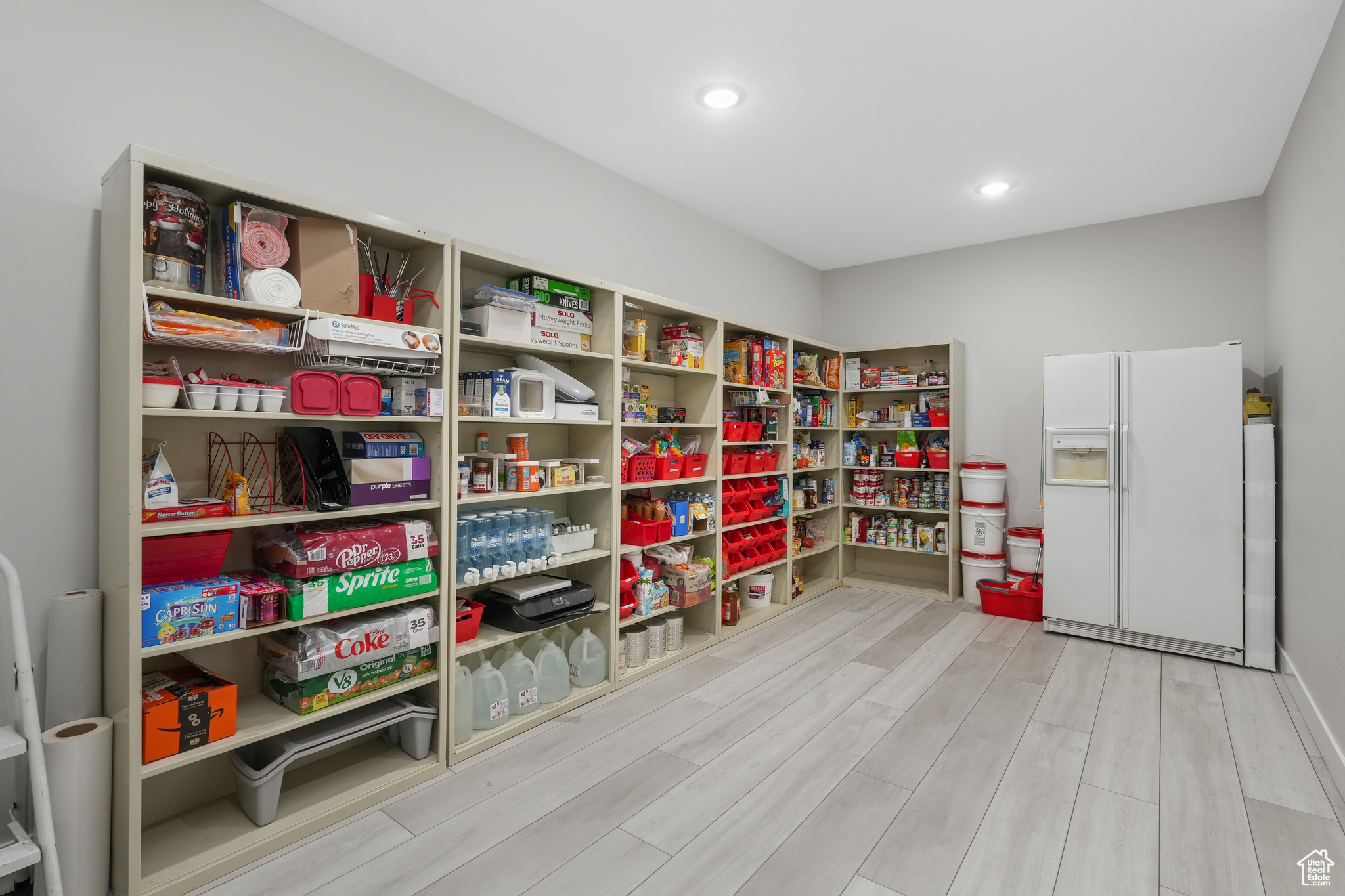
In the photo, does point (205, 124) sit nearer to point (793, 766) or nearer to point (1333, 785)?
point (793, 766)

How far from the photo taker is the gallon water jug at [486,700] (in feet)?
8.41

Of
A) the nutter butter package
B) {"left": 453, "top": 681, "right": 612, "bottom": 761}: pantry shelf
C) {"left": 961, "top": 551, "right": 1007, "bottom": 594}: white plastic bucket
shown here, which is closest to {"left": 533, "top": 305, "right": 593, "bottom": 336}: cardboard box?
the nutter butter package

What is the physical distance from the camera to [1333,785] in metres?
2.25

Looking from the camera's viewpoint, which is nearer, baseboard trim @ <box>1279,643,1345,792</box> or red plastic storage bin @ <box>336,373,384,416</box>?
red plastic storage bin @ <box>336,373,384,416</box>

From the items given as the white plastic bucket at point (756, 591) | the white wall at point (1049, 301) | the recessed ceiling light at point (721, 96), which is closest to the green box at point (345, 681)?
the white plastic bucket at point (756, 591)

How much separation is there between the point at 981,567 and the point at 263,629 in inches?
175

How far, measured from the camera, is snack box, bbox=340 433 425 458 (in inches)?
87.8

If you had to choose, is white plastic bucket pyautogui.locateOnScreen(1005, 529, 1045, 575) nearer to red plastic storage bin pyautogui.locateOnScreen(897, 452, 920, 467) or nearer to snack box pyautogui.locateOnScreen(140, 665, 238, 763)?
red plastic storage bin pyautogui.locateOnScreen(897, 452, 920, 467)

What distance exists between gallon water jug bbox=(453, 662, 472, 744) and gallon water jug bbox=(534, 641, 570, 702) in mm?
378

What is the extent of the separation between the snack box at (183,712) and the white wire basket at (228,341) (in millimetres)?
932

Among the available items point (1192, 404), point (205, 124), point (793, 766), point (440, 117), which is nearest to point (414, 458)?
point (205, 124)

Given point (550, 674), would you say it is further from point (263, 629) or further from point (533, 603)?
point (263, 629)

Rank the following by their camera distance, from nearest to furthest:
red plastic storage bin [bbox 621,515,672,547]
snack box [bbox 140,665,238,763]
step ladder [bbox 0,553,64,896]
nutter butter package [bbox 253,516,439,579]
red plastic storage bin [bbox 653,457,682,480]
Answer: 1. step ladder [bbox 0,553,64,896]
2. snack box [bbox 140,665,238,763]
3. nutter butter package [bbox 253,516,439,579]
4. red plastic storage bin [bbox 621,515,672,547]
5. red plastic storage bin [bbox 653,457,682,480]

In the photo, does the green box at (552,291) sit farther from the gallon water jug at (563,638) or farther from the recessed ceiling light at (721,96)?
the gallon water jug at (563,638)
